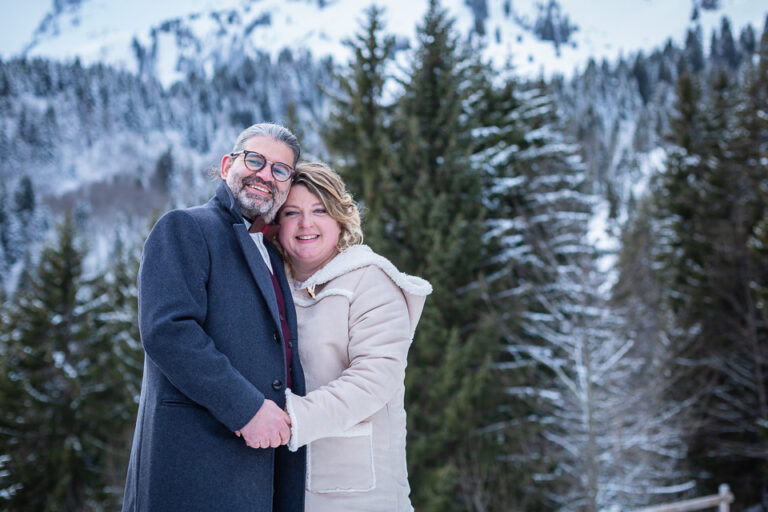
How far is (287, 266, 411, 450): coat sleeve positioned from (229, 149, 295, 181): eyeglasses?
0.52m

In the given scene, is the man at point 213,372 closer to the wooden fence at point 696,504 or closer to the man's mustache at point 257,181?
the man's mustache at point 257,181

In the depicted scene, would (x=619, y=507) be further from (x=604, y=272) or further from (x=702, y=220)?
(x=702, y=220)

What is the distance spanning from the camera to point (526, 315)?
482 inches

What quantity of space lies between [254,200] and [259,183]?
0.07 meters

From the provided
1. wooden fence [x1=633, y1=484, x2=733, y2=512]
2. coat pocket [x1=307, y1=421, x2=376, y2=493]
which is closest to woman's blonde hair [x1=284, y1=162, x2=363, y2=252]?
coat pocket [x1=307, y1=421, x2=376, y2=493]

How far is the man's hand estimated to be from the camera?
5.91 feet

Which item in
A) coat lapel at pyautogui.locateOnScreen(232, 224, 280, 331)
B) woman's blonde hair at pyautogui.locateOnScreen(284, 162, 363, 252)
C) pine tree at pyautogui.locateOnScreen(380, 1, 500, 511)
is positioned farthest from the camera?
pine tree at pyautogui.locateOnScreen(380, 1, 500, 511)

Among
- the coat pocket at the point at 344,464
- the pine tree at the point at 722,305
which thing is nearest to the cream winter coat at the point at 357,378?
the coat pocket at the point at 344,464

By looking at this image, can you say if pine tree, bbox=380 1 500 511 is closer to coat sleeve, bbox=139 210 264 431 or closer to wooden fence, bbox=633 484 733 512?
wooden fence, bbox=633 484 733 512

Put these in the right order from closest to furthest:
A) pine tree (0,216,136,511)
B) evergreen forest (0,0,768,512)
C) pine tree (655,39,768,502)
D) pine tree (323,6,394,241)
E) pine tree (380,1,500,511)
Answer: pine tree (380,1,500,511) → evergreen forest (0,0,768,512) → pine tree (323,6,394,241) → pine tree (655,39,768,502) → pine tree (0,216,136,511)

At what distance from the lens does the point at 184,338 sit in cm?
173

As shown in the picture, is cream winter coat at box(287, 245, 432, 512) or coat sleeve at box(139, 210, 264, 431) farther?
cream winter coat at box(287, 245, 432, 512)

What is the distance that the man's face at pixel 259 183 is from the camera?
2.22 metres

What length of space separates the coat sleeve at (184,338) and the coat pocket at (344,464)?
46cm
